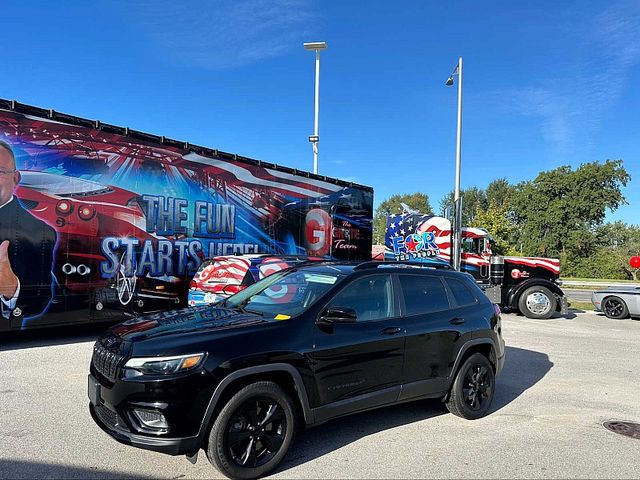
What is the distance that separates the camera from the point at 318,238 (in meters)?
12.4

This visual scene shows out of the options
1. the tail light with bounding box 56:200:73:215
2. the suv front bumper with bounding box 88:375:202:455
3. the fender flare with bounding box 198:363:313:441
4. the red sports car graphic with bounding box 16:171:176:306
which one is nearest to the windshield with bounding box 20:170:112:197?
the red sports car graphic with bounding box 16:171:176:306

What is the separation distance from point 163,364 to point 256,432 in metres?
0.88

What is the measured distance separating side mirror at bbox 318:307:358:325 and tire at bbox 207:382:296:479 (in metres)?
0.68

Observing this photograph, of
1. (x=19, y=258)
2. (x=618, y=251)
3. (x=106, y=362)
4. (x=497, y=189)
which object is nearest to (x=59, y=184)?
(x=19, y=258)

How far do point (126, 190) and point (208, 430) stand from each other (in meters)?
6.18

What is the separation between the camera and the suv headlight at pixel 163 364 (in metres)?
3.26

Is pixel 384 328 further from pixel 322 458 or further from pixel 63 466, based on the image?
pixel 63 466

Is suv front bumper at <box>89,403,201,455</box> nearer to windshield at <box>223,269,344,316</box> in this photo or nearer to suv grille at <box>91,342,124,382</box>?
suv grille at <box>91,342,124,382</box>

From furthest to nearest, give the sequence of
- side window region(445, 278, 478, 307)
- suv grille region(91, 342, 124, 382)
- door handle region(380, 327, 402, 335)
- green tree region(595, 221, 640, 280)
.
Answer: green tree region(595, 221, 640, 280) → side window region(445, 278, 478, 307) → door handle region(380, 327, 402, 335) → suv grille region(91, 342, 124, 382)

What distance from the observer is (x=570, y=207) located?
55.1 meters

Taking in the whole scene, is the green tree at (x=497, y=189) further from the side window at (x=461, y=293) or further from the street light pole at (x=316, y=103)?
the side window at (x=461, y=293)

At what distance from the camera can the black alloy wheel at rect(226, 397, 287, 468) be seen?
11.3 ft

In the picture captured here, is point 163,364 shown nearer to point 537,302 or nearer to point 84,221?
point 84,221

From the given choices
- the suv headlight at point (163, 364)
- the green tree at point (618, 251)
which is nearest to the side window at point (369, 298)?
the suv headlight at point (163, 364)
